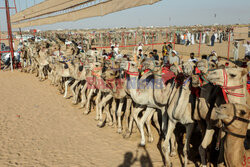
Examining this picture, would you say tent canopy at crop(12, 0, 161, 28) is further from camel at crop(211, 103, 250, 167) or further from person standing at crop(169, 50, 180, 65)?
camel at crop(211, 103, 250, 167)

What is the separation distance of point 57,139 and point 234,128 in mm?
5178

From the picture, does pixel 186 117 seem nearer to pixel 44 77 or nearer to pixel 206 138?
pixel 206 138

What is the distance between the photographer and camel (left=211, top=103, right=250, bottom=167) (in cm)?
307

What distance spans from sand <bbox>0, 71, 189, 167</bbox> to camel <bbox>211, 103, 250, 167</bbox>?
232 cm

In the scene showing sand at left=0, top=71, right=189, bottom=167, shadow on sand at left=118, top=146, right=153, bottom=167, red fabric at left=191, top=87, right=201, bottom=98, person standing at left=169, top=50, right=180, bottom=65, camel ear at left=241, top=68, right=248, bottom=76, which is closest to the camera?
camel ear at left=241, top=68, right=248, bottom=76

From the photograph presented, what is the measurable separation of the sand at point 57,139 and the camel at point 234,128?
232 cm

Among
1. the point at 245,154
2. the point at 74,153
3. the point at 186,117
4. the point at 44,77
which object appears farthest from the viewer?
the point at 44,77

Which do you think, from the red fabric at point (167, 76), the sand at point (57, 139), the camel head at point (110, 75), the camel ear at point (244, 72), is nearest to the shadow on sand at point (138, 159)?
the sand at point (57, 139)

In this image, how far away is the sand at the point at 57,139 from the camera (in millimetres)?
5492

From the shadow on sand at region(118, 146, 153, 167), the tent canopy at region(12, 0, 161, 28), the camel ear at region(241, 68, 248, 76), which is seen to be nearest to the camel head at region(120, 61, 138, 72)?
the tent canopy at region(12, 0, 161, 28)

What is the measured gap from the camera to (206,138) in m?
4.42

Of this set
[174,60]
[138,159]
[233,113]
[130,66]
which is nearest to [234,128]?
[233,113]

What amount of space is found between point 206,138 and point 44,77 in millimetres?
12993

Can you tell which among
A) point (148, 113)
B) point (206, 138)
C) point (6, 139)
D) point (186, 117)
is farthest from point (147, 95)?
point (6, 139)
